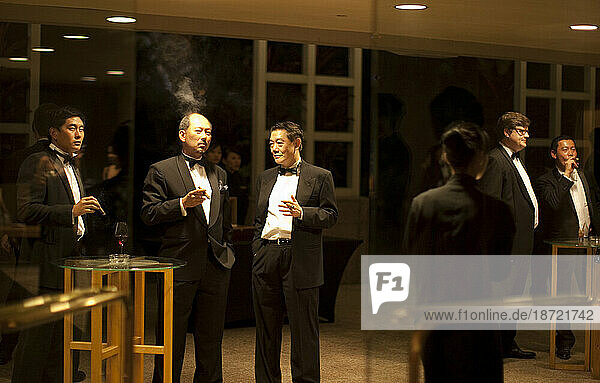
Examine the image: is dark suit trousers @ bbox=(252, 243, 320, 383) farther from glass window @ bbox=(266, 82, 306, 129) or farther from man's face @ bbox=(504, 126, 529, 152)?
glass window @ bbox=(266, 82, 306, 129)

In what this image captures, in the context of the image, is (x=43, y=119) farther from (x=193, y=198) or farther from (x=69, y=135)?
(x=193, y=198)

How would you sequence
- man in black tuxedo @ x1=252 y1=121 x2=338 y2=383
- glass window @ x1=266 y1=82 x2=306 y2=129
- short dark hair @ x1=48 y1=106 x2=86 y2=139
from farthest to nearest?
1. glass window @ x1=266 y1=82 x2=306 y2=129
2. man in black tuxedo @ x1=252 y1=121 x2=338 y2=383
3. short dark hair @ x1=48 y1=106 x2=86 y2=139

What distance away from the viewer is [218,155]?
805 centimetres

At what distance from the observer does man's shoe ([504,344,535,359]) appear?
14.3 feet

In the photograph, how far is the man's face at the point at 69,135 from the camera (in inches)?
178

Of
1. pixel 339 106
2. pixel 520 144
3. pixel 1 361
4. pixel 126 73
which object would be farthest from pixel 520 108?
pixel 339 106

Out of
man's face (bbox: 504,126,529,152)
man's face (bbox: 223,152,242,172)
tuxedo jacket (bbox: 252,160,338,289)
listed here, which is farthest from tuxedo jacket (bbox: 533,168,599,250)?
man's face (bbox: 223,152,242,172)

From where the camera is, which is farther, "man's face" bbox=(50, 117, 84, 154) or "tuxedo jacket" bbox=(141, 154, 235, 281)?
"tuxedo jacket" bbox=(141, 154, 235, 281)

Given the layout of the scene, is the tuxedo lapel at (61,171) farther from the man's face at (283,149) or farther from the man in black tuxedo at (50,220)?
the man's face at (283,149)

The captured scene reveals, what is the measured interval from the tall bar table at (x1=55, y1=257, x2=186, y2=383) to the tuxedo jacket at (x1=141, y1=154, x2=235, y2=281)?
25 centimetres

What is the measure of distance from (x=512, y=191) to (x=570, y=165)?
0.32m

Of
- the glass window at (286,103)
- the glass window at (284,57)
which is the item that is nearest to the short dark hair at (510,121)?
the glass window at (286,103)

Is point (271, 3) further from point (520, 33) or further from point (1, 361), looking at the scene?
point (1, 361)

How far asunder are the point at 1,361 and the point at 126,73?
5.13 ft
